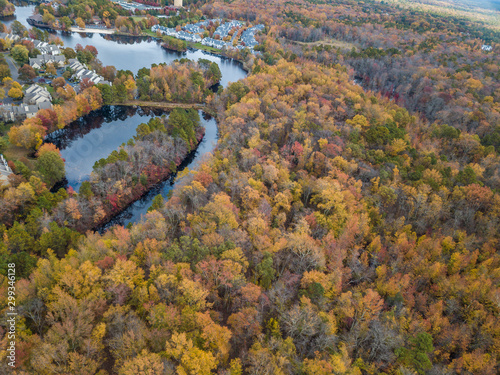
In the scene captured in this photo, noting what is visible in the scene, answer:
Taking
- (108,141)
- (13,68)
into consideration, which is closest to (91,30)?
(13,68)

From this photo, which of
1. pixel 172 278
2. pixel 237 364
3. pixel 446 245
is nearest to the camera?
pixel 237 364

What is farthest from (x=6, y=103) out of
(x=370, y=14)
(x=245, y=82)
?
(x=370, y=14)

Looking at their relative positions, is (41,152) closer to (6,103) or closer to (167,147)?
(167,147)

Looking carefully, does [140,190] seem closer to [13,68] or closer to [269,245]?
[269,245]

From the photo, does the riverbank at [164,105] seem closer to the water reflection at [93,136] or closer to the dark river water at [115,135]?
the dark river water at [115,135]

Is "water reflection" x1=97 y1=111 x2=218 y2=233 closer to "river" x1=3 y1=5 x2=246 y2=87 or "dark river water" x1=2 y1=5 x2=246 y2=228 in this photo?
"dark river water" x1=2 y1=5 x2=246 y2=228

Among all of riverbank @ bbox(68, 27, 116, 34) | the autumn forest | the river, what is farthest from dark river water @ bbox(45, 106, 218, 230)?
riverbank @ bbox(68, 27, 116, 34)

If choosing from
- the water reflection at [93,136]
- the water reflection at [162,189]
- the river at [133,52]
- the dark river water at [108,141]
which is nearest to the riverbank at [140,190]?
the water reflection at [162,189]

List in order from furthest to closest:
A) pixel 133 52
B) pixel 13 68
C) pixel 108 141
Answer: pixel 133 52 < pixel 13 68 < pixel 108 141
